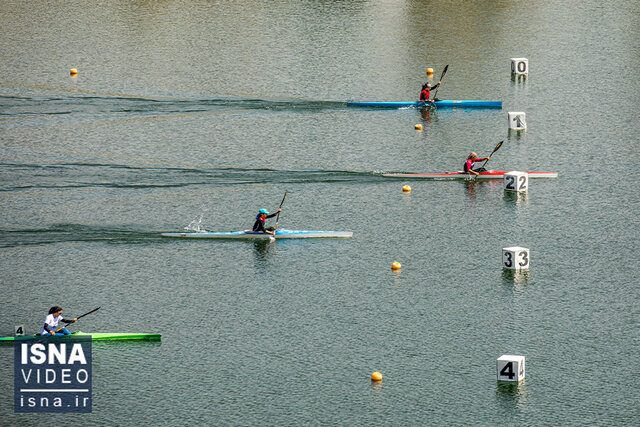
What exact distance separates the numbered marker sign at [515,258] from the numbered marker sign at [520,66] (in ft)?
78.8

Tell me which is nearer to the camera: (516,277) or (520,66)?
(516,277)

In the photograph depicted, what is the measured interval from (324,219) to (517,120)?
1331cm

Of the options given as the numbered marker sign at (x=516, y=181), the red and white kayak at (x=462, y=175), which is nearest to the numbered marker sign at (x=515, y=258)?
the numbered marker sign at (x=516, y=181)

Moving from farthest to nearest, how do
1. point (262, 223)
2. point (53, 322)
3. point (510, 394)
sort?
point (262, 223) < point (53, 322) < point (510, 394)

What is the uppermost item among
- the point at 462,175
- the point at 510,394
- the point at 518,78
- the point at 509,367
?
the point at 518,78

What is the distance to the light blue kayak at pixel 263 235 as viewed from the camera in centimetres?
3325

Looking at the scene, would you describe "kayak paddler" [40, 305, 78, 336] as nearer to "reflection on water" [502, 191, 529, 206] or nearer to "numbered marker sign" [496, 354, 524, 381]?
"numbered marker sign" [496, 354, 524, 381]

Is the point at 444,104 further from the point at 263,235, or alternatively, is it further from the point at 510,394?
the point at 510,394

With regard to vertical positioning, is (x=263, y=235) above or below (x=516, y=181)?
below

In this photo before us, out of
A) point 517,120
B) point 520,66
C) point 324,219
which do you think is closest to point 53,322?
point 324,219

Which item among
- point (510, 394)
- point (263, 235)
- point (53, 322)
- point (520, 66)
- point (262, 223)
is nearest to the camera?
point (510, 394)

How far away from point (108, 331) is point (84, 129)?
792 inches

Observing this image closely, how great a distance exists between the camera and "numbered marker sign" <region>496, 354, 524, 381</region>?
2397cm

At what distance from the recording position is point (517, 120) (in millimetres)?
44719
